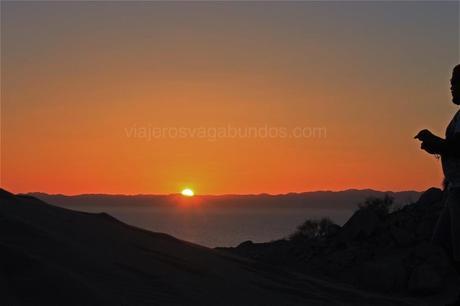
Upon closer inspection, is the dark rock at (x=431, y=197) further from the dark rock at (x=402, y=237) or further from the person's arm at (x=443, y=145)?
the person's arm at (x=443, y=145)

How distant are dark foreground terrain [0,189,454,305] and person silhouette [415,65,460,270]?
331 cm

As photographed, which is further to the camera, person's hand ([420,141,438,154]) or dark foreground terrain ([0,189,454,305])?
dark foreground terrain ([0,189,454,305])

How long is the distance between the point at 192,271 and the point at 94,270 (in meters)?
2.05

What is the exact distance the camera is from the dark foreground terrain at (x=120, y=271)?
24.3 feet

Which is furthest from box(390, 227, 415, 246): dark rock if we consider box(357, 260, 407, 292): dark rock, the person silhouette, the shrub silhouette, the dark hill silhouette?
the person silhouette

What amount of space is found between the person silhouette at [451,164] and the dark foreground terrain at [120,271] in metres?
3.31

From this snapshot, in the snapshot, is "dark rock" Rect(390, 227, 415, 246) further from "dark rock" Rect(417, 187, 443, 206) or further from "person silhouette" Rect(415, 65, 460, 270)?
"person silhouette" Rect(415, 65, 460, 270)

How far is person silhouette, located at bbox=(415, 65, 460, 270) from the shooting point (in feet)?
19.5

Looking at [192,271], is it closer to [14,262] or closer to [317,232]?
[14,262]

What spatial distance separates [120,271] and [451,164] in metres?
4.68

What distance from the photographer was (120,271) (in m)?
8.96

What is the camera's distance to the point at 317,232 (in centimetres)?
1977

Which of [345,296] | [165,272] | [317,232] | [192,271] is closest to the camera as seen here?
[165,272]

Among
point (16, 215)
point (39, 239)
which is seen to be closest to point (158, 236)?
point (16, 215)
